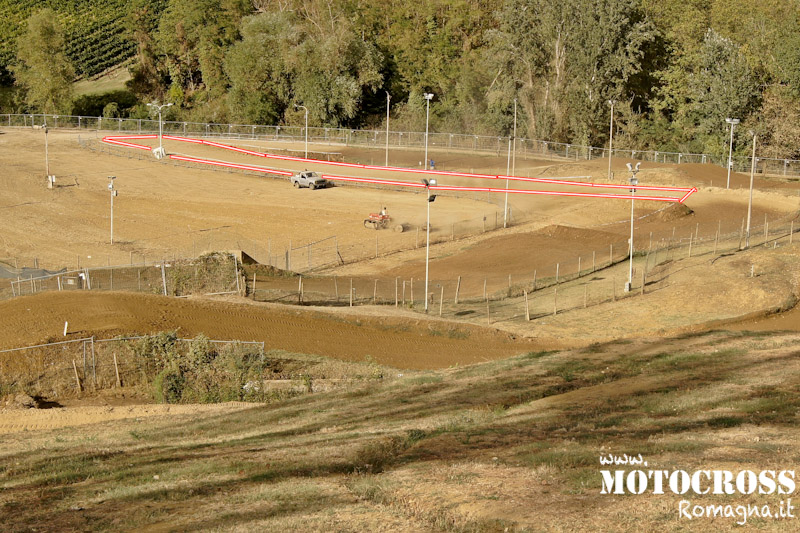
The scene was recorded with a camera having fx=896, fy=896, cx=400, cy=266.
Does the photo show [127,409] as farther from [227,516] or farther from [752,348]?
[752,348]

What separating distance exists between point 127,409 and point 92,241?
120 feet

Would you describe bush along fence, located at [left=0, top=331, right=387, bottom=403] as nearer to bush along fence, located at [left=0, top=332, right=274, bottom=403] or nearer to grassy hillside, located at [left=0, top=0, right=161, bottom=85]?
bush along fence, located at [left=0, top=332, right=274, bottom=403]

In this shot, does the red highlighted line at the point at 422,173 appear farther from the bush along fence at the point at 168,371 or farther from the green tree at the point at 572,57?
the bush along fence at the point at 168,371

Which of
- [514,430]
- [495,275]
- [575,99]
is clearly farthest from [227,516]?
[575,99]

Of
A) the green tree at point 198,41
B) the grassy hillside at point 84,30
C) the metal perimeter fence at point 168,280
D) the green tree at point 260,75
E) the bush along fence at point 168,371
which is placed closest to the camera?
the bush along fence at point 168,371

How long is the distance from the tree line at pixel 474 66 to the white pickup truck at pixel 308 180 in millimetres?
39442

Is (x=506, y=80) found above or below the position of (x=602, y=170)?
above

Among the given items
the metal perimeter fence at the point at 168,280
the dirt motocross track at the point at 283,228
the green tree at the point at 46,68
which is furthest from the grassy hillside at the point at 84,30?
the metal perimeter fence at the point at 168,280

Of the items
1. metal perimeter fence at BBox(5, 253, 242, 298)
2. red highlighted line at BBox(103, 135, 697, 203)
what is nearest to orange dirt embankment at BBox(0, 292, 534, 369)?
metal perimeter fence at BBox(5, 253, 242, 298)

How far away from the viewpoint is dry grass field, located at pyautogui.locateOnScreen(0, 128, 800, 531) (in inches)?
689

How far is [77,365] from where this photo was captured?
32062 millimetres

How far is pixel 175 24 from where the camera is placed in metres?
134

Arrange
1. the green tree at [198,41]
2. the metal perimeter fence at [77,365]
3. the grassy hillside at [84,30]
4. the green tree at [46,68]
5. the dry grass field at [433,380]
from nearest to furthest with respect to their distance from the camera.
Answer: the dry grass field at [433,380] < the metal perimeter fence at [77,365] < the green tree at [46,68] < the green tree at [198,41] < the grassy hillside at [84,30]

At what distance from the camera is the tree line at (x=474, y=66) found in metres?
105
